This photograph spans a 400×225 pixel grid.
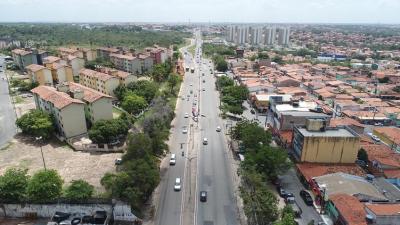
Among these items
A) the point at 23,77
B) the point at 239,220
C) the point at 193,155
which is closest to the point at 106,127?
the point at 193,155

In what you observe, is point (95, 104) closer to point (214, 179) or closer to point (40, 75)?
point (214, 179)

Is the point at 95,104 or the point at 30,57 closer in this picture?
the point at 95,104

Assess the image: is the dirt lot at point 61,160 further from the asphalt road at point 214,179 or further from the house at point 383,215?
the house at point 383,215

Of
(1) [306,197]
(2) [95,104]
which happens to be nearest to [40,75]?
(2) [95,104]

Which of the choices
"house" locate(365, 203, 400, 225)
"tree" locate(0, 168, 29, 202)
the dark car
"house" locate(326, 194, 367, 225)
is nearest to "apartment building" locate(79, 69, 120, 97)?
"tree" locate(0, 168, 29, 202)

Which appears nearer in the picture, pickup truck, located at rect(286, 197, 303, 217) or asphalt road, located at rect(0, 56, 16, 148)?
pickup truck, located at rect(286, 197, 303, 217)

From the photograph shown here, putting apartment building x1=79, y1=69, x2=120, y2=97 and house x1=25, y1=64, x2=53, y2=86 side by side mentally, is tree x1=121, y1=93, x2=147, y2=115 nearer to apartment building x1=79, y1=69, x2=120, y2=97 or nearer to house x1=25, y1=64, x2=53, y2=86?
apartment building x1=79, y1=69, x2=120, y2=97
